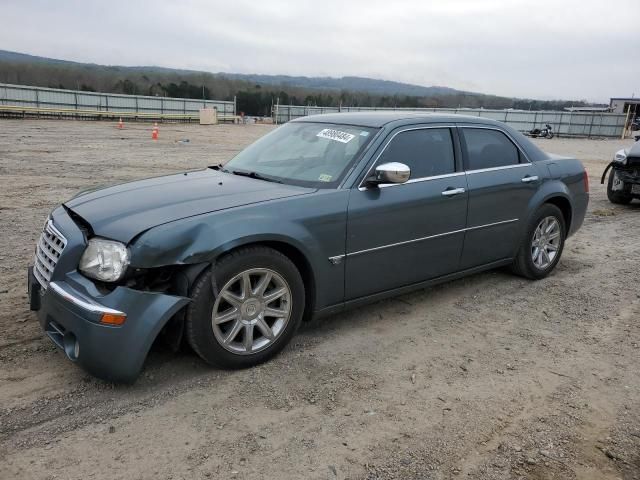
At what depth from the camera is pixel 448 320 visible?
4363 millimetres

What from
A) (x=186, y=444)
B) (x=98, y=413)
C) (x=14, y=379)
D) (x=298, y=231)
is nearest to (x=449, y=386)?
(x=298, y=231)

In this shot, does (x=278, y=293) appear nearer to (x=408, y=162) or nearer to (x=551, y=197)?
(x=408, y=162)

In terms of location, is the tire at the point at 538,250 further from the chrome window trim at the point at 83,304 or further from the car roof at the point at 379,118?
the chrome window trim at the point at 83,304

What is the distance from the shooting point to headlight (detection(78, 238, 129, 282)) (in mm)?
3023

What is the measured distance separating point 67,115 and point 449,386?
4111 centimetres

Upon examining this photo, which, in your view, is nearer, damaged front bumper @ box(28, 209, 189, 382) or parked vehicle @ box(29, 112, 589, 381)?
damaged front bumper @ box(28, 209, 189, 382)

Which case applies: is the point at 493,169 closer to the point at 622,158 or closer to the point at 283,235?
the point at 283,235

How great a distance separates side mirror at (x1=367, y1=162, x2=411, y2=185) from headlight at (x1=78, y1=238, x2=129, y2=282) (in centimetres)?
178

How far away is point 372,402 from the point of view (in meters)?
3.14

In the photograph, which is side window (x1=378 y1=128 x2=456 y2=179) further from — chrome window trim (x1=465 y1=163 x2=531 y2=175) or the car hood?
the car hood

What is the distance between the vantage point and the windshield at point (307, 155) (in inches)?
157

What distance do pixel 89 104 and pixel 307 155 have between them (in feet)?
140


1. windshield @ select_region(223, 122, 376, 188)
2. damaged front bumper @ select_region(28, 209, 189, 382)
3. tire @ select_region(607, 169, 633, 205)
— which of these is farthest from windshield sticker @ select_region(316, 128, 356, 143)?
tire @ select_region(607, 169, 633, 205)

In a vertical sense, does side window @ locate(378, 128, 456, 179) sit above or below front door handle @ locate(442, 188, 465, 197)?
above
